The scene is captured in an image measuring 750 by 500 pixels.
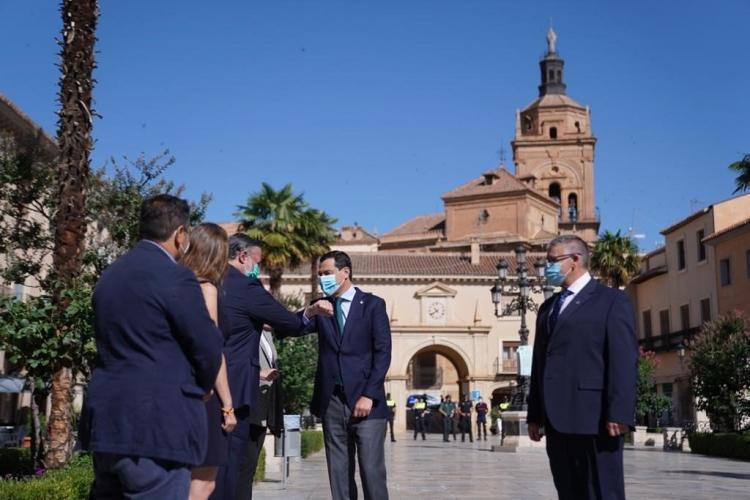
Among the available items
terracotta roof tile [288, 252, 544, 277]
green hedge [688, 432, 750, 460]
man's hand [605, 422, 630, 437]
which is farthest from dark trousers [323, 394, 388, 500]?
terracotta roof tile [288, 252, 544, 277]

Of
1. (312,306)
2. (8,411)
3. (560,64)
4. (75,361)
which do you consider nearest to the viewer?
(312,306)

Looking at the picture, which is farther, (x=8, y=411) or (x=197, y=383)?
(x=8, y=411)

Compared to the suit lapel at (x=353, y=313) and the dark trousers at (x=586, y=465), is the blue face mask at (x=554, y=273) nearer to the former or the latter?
the dark trousers at (x=586, y=465)

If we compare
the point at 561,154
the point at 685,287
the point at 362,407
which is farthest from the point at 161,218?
the point at 561,154

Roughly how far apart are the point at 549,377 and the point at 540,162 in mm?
Answer: 99071

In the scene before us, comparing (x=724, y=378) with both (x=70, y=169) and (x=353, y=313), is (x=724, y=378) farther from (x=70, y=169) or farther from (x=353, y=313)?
(x=353, y=313)

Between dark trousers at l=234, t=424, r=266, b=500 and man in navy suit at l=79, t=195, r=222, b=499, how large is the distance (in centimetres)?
221

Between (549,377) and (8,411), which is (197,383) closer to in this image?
(549,377)

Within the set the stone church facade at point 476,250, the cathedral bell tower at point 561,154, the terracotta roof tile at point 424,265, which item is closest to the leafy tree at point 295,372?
the stone church facade at point 476,250

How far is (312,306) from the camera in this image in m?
6.62

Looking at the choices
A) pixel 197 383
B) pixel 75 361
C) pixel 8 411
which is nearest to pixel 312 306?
pixel 197 383

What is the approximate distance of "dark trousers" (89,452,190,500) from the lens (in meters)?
3.89

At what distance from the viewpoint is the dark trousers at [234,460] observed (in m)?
5.71

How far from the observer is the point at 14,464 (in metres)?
14.7
